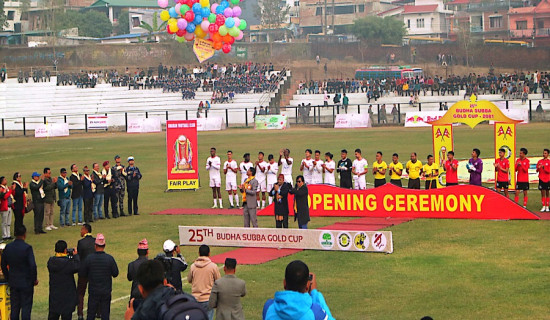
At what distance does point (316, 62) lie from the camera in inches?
Result: 3735

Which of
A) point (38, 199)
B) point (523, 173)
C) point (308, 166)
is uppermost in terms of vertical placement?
point (308, 166)

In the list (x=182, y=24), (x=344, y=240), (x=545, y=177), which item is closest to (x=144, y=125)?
(x=182, y=24)

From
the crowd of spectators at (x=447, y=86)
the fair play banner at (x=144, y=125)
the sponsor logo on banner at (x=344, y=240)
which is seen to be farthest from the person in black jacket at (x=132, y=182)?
the crowd of spectators at (x=447, y=86)

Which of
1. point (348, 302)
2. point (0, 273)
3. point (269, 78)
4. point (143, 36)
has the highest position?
point (143, 36)

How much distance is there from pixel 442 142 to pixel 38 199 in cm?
1379

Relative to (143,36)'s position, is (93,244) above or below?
below

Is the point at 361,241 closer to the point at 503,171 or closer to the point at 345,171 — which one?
the point at 503,171

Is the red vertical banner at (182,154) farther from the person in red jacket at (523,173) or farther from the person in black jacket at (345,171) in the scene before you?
the person in red jacket at (523,173)

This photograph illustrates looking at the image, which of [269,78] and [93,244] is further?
[269,78]

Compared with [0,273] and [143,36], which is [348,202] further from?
[143,36]

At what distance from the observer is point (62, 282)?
13266 mm

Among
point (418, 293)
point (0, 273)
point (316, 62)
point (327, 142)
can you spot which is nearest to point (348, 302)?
point (418, 293)

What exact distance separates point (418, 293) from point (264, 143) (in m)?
33.1

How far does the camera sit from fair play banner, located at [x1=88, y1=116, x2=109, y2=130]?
62.0 metres
